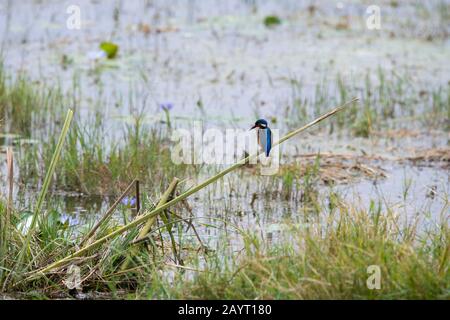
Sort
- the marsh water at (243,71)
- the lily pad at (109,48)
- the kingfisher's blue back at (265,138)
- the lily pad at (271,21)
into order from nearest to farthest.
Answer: the kingfisher's blue back at (265,138) → the marsh water at (243,71) → the lily pad at (109,48) → the lily pad at (271,21)

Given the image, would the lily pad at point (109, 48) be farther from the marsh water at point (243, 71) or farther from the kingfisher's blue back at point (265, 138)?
the kingfisher's blue back at point (265, 138)

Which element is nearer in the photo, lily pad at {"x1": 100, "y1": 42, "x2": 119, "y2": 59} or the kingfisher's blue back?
the kingfisher's blue back

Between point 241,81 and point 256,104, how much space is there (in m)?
0.78

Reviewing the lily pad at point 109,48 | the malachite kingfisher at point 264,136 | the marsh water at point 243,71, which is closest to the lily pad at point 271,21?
the marsh water at point 243,71

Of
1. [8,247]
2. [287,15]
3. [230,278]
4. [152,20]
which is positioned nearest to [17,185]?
[8,247]

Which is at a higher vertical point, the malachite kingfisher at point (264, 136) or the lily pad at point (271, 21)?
the lily pad at point (271, 21)

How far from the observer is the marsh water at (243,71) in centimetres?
541

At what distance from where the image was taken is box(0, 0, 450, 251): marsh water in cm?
541

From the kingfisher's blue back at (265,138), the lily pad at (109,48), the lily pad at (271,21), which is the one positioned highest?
the lily pad at (271,21)

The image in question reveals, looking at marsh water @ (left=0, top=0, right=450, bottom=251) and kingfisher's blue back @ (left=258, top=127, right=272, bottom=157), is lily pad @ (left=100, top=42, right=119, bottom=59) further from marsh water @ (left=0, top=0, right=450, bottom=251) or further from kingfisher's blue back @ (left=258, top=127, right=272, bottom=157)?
kingfisher's blue back @ (left=258, top=127, right=272, bottom=157)

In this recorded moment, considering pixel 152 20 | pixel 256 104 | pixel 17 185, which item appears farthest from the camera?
pixel 152 20

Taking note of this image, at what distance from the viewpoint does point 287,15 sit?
386 inches

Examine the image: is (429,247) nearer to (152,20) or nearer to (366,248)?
(366,248)

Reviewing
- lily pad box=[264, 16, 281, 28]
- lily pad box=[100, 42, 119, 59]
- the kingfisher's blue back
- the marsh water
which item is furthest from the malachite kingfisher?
lily pad box=[264, 16, 281, 28]
